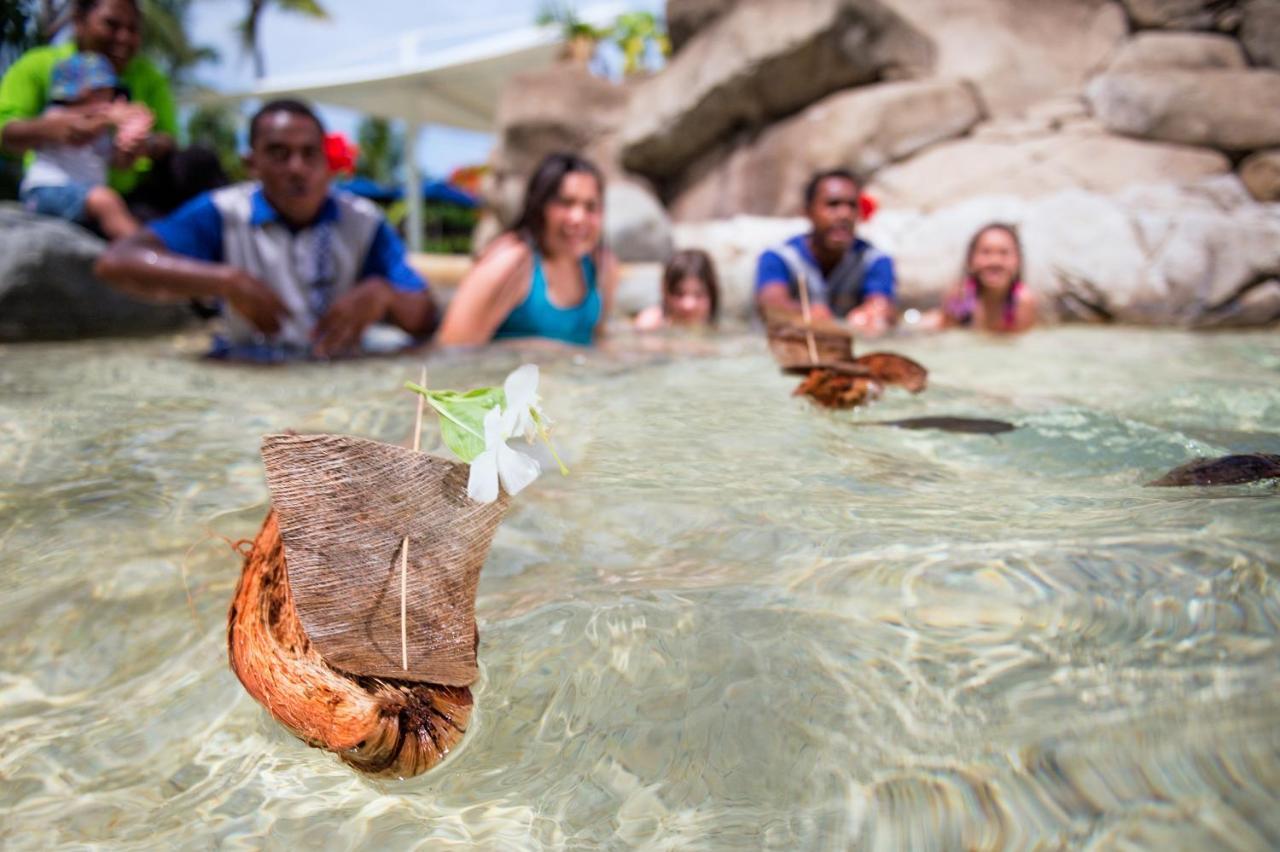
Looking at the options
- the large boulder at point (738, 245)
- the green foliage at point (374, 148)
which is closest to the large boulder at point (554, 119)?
the large boulder at point (738, 245)

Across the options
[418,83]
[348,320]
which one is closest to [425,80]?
[418,83]

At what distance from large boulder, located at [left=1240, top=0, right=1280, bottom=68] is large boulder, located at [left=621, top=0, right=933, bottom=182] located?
11.1ft

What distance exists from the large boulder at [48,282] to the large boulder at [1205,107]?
9.54 metres

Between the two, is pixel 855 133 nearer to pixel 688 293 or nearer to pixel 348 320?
pixel 688 293

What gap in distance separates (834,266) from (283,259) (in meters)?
3.68

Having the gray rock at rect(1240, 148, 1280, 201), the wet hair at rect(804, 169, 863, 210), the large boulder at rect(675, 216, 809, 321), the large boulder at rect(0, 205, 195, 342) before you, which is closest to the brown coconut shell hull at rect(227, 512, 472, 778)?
the large boulder at rect(0, 205, 195, 342)

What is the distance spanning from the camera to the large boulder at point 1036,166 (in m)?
8.79

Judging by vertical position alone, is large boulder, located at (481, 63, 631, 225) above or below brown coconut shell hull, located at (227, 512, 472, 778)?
above

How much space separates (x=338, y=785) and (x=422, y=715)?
17cm

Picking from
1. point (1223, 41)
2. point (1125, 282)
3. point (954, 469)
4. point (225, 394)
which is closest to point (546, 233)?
point (225, 394)

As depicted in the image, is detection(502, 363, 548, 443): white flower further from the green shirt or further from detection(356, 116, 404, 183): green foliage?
detection(356, 116, 404, 183): green foliage

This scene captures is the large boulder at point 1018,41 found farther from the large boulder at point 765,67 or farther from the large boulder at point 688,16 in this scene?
the large boulder at point 688,16

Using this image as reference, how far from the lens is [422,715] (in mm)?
1132

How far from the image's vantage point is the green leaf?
117 cm
